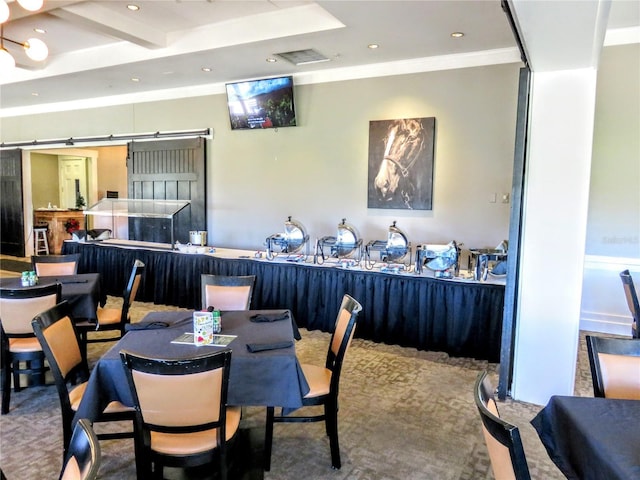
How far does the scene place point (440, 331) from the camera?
4137 mm

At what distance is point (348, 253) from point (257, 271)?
1041mm

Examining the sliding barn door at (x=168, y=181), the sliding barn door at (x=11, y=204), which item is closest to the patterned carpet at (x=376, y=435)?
the sliding barn door at (x=168, y=181)

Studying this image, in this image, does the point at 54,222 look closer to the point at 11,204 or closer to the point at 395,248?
the point at 11,204

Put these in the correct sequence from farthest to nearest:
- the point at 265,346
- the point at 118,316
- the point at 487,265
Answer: the point at 487,265
the point at 118,316
the point at 265,346

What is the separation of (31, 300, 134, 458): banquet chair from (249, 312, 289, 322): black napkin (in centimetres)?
87

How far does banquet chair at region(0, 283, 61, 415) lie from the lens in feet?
9.98

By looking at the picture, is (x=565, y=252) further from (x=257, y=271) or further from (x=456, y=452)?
(x=257, y=271)

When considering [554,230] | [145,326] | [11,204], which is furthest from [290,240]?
[11,204]

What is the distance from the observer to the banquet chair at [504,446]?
1.21 meters

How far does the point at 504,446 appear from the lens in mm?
1259

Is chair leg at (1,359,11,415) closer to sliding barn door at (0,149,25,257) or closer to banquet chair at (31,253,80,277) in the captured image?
banquet chair at (31,253,80,277)

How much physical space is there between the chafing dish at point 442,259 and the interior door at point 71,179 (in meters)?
10.4

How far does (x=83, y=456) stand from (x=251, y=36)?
4.59 meters

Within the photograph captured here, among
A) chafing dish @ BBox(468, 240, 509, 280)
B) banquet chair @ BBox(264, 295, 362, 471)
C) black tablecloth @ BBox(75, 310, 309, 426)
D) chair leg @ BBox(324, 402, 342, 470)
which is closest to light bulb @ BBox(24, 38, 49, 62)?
black tablecloth @ BBox(75, 310, 309, 426)
